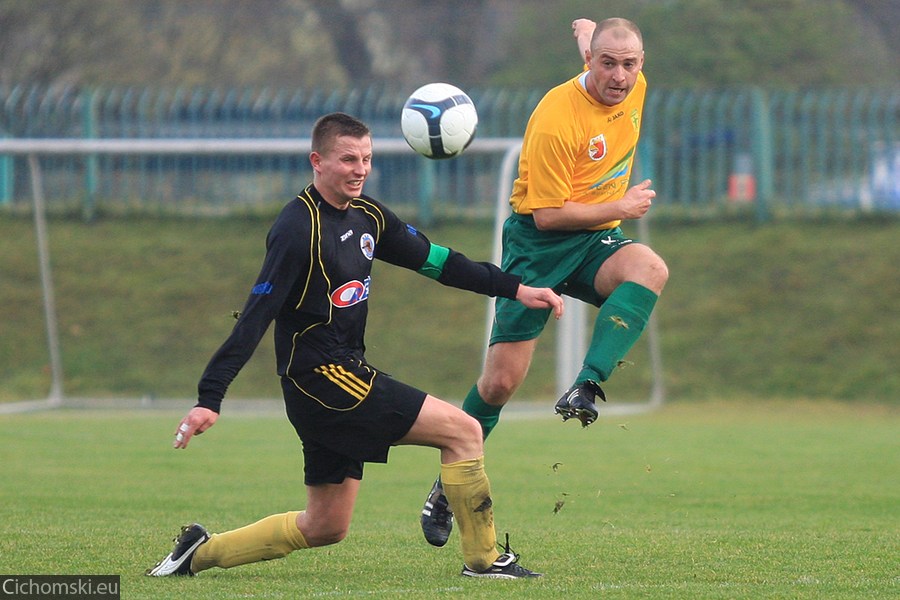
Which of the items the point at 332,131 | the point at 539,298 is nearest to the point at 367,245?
the point at 332,131

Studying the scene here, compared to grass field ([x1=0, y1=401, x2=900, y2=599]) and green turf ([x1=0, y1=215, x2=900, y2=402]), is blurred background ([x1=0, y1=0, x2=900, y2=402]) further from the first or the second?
grass field ([x1=0, y1=401, x2=900, y2=599])

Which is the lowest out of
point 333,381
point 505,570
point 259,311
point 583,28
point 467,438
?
point 505,570

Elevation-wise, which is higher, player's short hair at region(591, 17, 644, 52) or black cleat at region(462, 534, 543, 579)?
player's short hair at region(591, 17, 644, 52)

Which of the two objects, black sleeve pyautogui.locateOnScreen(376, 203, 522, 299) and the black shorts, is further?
black sleeve pyautogui.locateOnScreen(376, 203, 522, 299)

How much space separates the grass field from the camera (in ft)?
19.6

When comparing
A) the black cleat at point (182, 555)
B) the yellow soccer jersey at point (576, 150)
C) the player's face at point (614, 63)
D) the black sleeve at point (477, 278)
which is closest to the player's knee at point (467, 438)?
the black sleeve at point (477, 278)

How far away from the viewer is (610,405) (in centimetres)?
1669

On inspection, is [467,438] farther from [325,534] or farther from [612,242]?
[612,242]

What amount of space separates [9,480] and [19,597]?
4577 mm

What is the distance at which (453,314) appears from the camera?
64.0 ft

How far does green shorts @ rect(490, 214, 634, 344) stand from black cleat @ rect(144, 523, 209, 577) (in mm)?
2149

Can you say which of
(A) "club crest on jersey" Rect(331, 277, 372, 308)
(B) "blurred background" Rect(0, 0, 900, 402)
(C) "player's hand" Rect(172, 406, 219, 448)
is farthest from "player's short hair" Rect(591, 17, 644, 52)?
(B) "blurred background" Rect(0, 0, 900, 402)

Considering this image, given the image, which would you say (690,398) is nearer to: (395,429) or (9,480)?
(9,480)

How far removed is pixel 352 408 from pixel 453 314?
13779mm
